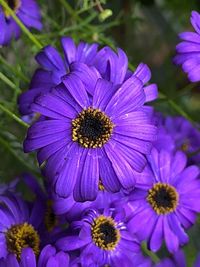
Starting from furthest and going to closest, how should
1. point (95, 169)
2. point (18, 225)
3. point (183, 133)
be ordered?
point (183, 133) < point (18, 225) < point (95, 169)

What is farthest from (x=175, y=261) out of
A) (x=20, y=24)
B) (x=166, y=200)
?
(x=20, y=24)

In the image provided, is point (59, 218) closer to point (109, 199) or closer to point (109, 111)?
point (109, 199)

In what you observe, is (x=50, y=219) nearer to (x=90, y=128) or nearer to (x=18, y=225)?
(x=18, y=225)

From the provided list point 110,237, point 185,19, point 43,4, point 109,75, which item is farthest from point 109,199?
point 185,19

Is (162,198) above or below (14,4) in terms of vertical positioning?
below

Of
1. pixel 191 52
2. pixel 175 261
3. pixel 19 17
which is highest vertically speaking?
pixel 19 17

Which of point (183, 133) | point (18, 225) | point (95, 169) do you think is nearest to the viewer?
point (95, 169)

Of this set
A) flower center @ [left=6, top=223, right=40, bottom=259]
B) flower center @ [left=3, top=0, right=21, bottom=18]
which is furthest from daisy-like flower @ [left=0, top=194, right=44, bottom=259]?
flower center @ [left=3, top=0, right=21, bottom=18]

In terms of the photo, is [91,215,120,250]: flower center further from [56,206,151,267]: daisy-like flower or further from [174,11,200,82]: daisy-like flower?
[174,11,200,82]: daisy-like flower
